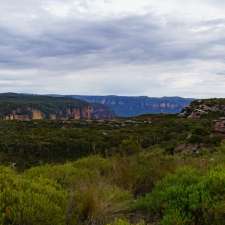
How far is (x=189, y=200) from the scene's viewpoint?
271 inches

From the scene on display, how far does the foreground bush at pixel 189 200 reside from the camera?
253 inches

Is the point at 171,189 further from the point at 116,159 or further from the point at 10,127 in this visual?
the point at 10,127

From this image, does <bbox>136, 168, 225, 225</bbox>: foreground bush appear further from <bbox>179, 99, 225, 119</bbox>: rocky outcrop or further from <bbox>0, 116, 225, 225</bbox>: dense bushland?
<bbox>179, 99, 225, 119</bbox>: rocky outcrop

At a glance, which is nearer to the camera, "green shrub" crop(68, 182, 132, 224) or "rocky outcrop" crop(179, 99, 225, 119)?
"green shrub" crop(68, 182, 132, 224)

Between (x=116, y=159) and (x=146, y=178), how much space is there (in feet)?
7.59

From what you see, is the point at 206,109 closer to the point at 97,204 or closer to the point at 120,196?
the point at 120,196

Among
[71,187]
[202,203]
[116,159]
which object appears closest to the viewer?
[202,203]

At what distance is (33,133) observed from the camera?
195 feet

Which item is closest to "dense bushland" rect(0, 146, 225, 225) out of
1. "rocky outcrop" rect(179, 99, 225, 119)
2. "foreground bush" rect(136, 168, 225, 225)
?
"foreground bush" rect(136, 168, 225, 225)

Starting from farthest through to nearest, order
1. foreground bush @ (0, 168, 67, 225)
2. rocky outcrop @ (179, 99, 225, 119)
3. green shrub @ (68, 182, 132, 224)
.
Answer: rocky outcrop @ (179, 99, 225, 119) < green shrub @ (68, 182, 132, 224) < foreground bush @ (0, 168, 67, 225)

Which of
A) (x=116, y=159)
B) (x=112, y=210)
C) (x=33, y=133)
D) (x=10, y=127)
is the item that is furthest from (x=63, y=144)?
(x=112, y=210)

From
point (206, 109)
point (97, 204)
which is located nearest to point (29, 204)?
point (97, 204)

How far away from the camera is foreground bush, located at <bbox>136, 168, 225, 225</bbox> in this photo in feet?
21.1

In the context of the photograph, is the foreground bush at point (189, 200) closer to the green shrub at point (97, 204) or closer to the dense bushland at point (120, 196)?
the dense bushland at point (120, 196)
